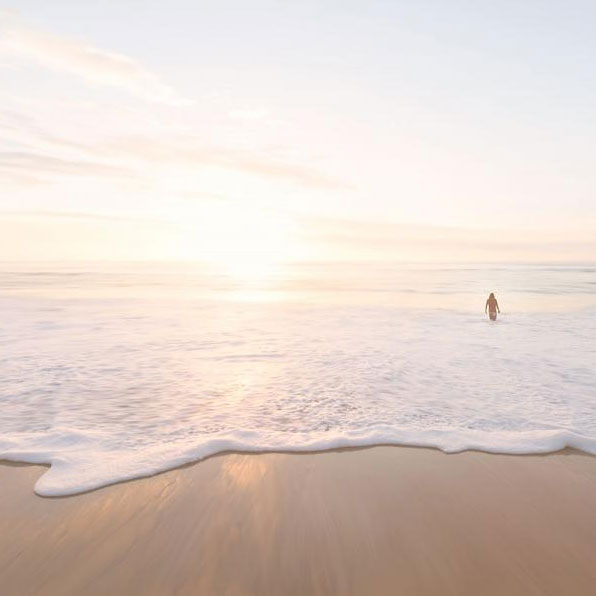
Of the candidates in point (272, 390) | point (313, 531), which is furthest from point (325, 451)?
point (272, 390)

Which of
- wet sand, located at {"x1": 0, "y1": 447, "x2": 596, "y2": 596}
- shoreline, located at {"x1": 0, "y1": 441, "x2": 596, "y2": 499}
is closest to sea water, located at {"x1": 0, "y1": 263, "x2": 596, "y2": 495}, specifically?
shoreline, located at {"x1": 0, "y1": 441, "x2": 596, "y2": 499}

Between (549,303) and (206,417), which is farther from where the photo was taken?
(549,303)

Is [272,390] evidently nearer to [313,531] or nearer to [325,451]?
[325,451]

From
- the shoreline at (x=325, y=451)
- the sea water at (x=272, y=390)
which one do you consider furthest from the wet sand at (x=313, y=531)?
the sea water at (x=272, y=390)

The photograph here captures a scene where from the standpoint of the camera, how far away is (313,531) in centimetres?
388

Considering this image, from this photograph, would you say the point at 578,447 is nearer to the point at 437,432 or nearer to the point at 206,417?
the point at 437,432

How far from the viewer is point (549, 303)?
26406 millimetres

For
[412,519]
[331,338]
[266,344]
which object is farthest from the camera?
[331,338]

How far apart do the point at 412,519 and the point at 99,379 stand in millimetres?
7059

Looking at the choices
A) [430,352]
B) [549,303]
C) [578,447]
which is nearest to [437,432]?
[578,447]

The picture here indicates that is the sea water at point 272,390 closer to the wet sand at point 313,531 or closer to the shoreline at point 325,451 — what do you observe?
the shoreline at point 325,451

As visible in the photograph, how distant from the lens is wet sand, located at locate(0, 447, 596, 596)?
3264mm

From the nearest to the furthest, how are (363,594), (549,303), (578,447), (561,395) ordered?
(363,594)
(578,447)
(561,395)
(549,303)

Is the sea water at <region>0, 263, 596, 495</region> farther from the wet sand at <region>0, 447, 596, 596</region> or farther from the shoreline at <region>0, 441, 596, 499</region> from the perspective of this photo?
the wet sand at <region>0, 447, 596, 596</region>
